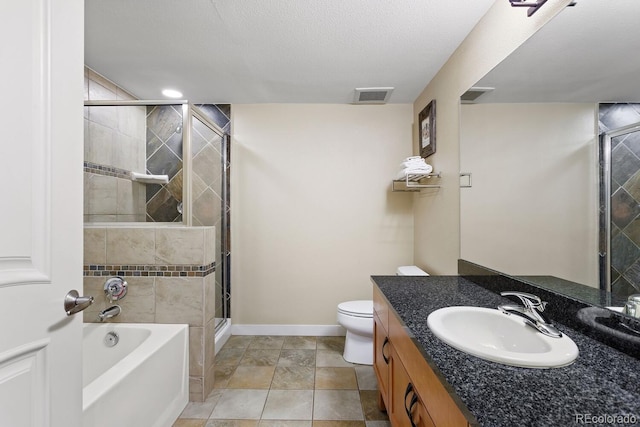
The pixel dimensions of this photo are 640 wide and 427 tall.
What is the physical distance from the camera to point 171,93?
2.45 meters

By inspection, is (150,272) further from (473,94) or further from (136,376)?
(473,94)

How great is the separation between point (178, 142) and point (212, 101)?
900mm

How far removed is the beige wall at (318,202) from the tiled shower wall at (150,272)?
936mm

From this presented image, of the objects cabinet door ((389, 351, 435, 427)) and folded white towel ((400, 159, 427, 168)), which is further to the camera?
folded white towel ((400, 159, 427, 168))

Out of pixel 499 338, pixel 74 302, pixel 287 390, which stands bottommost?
pixel 287 390

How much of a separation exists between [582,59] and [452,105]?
34.6 inches

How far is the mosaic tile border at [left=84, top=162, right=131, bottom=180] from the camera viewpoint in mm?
Result: 1936

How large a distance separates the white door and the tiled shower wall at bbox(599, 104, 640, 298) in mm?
1689

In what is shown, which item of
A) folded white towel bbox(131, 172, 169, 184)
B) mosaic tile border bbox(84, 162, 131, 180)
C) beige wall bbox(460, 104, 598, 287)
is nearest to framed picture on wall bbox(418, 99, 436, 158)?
beige wall bbox(460, 104, 598, 287)

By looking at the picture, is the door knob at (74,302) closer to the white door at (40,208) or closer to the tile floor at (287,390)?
the white door at (40,208)

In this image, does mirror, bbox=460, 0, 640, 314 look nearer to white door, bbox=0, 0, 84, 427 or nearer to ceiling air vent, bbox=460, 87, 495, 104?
ceiling air vent, bbox=460, 87, 495, 104

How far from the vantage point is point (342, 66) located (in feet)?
6.64

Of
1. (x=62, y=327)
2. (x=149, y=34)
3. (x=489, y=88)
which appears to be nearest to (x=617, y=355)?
(x=489, y=88)

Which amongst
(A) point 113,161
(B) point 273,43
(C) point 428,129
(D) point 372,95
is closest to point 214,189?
(A) point 113,161
